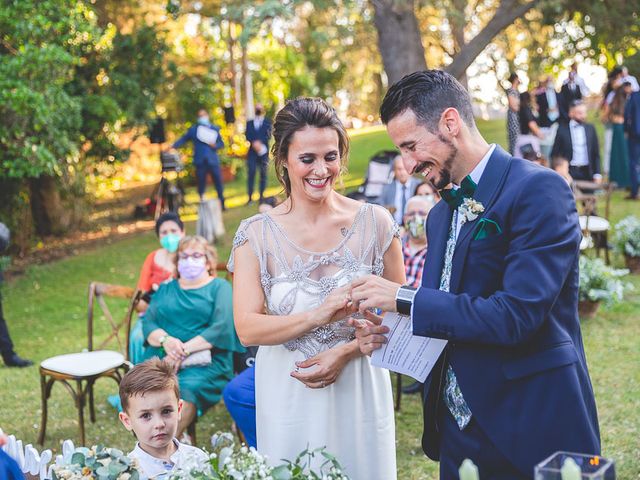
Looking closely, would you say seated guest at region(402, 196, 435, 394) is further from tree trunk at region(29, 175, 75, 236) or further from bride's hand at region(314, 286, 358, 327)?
tree trunk at region(29, 175, 75, 236)

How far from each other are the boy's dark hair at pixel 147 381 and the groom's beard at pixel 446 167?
2.09m

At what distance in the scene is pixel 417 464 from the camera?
5.39m

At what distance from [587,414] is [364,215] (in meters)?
1.30

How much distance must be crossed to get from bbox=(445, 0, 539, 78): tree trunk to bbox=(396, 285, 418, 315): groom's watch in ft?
36.9

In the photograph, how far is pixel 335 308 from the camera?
2.99m

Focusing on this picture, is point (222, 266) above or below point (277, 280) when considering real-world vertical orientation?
below

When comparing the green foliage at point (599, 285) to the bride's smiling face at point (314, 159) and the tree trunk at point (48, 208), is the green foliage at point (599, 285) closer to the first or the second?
the bride's smiling face at point (314, 159)

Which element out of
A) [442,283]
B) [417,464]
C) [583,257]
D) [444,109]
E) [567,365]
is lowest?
[417,464]

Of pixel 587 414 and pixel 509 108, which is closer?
pixel 587 414

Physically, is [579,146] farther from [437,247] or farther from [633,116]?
[437,247]

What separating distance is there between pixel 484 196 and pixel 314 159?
948 mm

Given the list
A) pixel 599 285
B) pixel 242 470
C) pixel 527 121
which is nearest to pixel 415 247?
pixel 599 285

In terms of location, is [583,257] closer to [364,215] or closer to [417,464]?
[417,464]

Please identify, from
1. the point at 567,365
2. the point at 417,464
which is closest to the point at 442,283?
the point at 567,365
